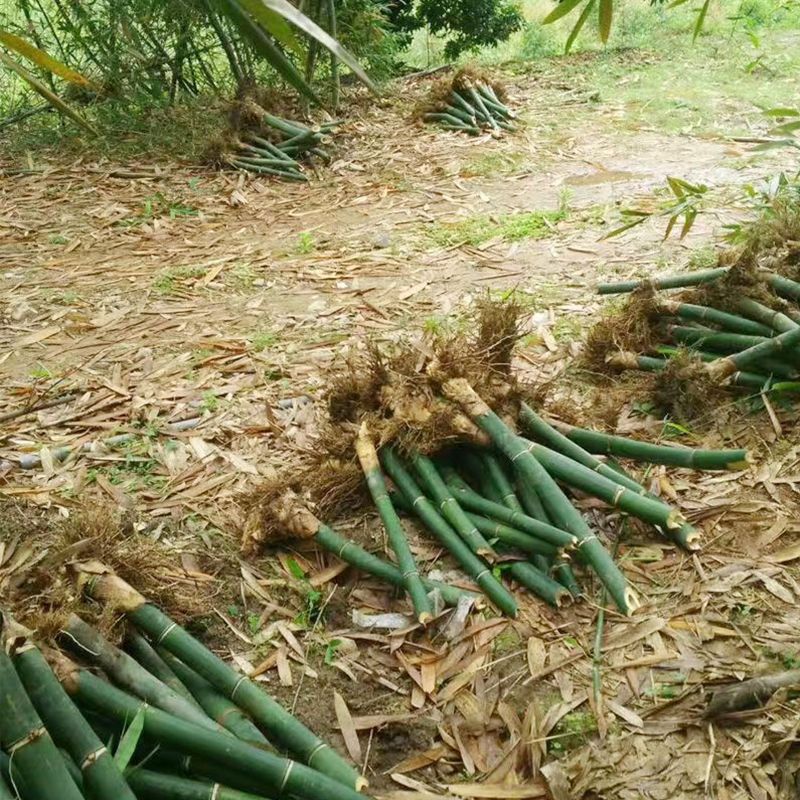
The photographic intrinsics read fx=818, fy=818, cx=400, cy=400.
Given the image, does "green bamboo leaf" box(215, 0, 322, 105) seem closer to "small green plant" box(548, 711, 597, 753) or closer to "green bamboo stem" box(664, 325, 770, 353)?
"small green plant" box(548, 711, 597, 753)

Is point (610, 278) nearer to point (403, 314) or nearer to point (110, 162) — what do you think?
point (403, 314)

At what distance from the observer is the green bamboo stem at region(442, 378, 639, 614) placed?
2.21m

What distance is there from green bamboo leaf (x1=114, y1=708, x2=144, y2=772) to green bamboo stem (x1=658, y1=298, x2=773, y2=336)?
8.09 feet

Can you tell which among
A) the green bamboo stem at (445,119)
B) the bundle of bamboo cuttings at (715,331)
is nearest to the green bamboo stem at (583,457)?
the bundle of bamboo cuttings at (715,331)

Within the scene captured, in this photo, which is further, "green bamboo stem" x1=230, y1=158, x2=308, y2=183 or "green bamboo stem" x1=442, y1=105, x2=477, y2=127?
"green bamboo stem" x1=442, y1=105, x2=477, y2=127

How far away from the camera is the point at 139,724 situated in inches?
62.2

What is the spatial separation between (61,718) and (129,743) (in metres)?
0.14

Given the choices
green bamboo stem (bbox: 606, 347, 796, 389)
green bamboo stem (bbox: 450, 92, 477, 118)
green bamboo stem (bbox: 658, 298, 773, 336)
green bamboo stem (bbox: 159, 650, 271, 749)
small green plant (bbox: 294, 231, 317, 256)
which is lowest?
green bamboo stem (bbox: 159, 650, 271, 749)

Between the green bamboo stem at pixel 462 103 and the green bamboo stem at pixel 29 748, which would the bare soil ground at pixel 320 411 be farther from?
the green bamboo stem at pixel 462 103

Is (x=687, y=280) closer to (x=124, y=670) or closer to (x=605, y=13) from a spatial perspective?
(x=605, y=13)

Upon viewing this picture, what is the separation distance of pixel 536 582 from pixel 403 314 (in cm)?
206

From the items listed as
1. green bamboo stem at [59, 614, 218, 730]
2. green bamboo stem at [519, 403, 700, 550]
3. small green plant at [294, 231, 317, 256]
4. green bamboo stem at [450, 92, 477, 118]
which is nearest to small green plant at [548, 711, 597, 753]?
green bamboo stem at [519, 403, 700, 550]

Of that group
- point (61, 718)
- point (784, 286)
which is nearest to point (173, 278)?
point (784, 286)

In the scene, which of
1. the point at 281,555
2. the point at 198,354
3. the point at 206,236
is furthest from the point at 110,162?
the point at 281,555
